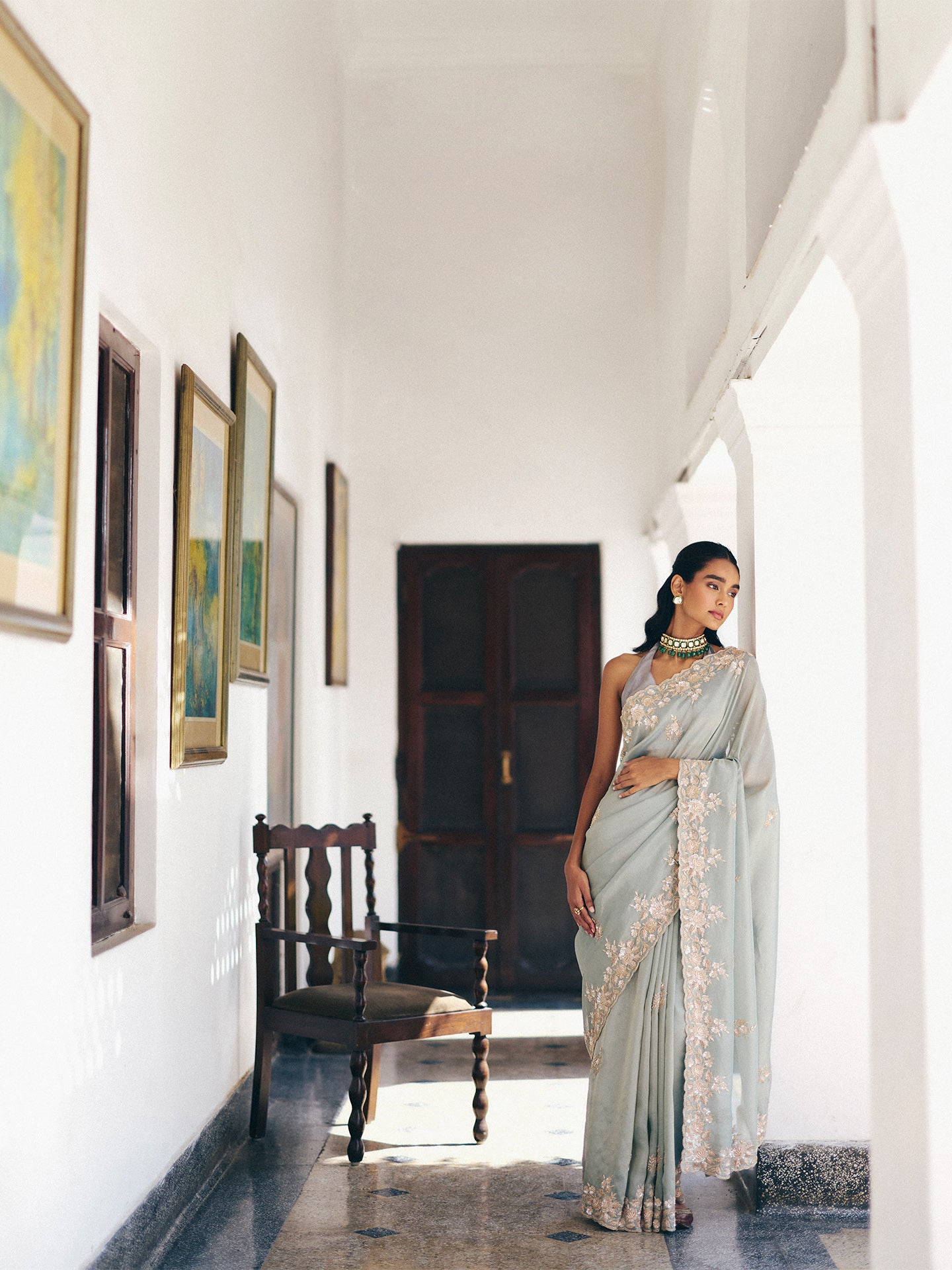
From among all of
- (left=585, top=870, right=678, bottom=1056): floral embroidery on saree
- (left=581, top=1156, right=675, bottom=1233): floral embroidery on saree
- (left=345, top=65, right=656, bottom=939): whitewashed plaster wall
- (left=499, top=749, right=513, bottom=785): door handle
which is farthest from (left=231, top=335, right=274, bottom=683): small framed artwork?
(left=499, top=749, right=513, bottom=785): door handle

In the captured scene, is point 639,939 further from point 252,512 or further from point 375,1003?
point 252,512

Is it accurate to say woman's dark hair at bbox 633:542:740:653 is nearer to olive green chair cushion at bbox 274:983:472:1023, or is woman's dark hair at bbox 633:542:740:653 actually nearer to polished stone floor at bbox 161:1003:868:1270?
olive green chair cushion at bbox 274:983:472:1023

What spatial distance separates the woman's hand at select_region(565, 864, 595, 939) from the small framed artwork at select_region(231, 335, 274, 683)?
4.37 feet

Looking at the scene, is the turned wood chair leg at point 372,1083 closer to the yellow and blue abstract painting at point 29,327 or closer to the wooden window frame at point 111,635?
the wooden window frame at point 111,635

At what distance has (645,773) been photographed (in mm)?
3385

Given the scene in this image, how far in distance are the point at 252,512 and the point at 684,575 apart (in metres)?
1.63

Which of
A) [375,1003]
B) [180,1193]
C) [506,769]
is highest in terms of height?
[506,769]

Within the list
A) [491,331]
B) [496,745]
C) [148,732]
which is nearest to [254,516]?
[148,732]

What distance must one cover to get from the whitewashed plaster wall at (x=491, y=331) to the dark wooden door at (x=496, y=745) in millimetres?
128

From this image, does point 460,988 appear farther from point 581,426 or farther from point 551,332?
point 551,332

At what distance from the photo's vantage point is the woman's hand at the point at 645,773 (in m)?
3.37

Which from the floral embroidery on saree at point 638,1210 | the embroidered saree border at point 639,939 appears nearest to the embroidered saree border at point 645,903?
the embroidered saree border at point 639,939

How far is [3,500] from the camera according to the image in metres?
2.13

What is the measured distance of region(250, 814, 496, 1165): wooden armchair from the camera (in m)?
3.86
